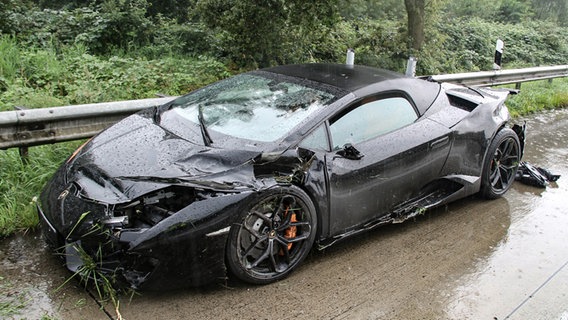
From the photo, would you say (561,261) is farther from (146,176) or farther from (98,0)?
(98,0)

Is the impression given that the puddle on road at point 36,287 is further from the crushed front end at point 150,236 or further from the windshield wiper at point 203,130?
the windshield wiper at point 203,130

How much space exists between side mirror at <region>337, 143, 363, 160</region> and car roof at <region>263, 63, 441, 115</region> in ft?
1.74

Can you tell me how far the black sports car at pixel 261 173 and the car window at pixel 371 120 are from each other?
11 millimetres

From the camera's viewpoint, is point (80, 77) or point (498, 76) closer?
point (80, 77)

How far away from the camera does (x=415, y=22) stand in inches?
478

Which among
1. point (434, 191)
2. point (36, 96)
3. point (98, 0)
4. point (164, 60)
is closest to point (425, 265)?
point (434, 191)

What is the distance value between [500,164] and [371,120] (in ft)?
6.38

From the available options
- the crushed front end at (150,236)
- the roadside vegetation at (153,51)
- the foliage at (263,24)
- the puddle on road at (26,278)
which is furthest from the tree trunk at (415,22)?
the puddle on road at (26,278)

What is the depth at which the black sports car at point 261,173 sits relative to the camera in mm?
3129

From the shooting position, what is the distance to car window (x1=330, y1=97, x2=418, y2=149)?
389 centimetres

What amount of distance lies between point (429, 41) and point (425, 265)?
9818mm

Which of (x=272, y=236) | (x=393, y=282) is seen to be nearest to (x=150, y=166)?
(x=272, y=236)

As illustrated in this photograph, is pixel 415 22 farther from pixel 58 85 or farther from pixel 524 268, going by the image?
pixel 524 268

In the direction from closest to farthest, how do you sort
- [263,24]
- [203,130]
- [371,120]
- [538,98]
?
[203,130], [371,120], [263,24], [538,98]
